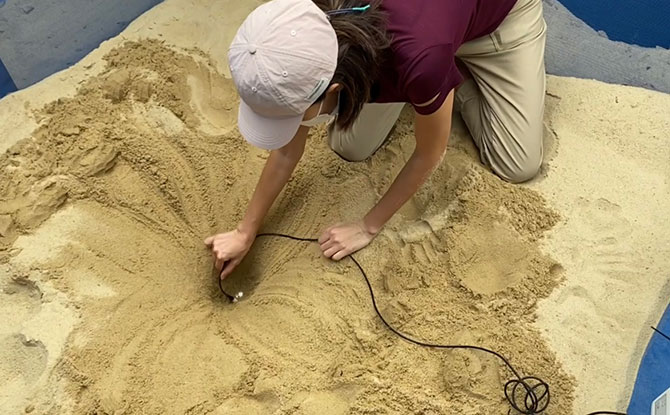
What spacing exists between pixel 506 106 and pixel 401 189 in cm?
45

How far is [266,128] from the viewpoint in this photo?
46.1 inches

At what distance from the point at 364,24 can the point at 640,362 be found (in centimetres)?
99

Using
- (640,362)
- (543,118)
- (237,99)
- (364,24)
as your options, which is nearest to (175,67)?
(237,99)

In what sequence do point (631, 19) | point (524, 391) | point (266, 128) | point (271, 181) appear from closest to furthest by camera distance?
point (266, 128), point (524, 391), point (271, 181), point (631, 19)

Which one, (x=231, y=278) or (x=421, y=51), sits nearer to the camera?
(x=421, y=51)

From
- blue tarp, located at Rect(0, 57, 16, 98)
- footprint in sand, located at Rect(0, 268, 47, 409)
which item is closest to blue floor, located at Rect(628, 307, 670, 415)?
footprint in sand, located at Rect(0, 268, 47, 409)

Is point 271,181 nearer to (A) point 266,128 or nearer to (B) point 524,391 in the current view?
(A) point 266,128

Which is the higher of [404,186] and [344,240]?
[404,186]

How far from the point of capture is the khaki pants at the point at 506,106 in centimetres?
166

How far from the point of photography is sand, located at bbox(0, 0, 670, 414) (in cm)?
140

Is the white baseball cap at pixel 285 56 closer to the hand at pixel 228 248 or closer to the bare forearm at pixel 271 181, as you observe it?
the bare forearm at pixel 271 181

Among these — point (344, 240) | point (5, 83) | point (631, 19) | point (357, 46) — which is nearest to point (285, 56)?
point (357, 46)

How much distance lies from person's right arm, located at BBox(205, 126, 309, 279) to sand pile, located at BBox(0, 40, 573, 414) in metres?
0.09

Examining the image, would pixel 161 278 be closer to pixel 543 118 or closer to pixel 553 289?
pixel 553 289
